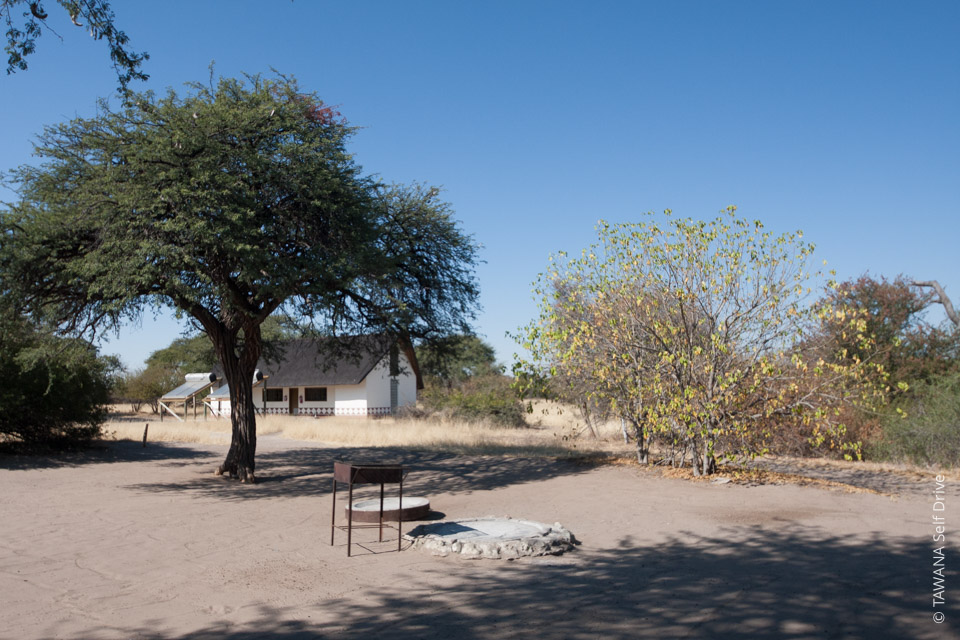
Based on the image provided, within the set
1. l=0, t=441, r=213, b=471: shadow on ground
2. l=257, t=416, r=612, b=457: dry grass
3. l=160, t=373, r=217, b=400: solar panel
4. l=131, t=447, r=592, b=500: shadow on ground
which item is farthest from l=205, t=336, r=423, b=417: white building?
l=131, t=447, r=592, b=500: shadow on ground

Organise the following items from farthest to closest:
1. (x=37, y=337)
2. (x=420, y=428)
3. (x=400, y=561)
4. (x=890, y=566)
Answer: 1. (x=420, y=428)
2. (x=37, y=337)
3. (x=400, y=561)
4. (x=890, y=566)

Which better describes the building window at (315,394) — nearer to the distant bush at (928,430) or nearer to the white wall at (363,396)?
the white wall at (363,396)

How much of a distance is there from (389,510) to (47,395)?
44.7 feet

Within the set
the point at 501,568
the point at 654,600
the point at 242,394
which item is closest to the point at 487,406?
the point at 242,394

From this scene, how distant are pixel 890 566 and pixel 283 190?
11.5 metres

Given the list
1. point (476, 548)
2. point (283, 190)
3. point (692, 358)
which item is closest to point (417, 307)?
point (283, 190)

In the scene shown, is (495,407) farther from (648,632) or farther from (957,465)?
(648,632)

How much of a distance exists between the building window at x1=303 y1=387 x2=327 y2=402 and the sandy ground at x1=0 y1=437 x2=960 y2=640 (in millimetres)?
32502

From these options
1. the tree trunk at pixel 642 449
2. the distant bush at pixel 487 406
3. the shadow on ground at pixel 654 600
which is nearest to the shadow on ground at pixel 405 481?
the tree trunk at pixel 642 449

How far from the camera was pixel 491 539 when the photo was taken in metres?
8.14

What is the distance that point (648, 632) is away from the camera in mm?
5324

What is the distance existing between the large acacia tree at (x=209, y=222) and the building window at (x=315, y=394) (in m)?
30.9

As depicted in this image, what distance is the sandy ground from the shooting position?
556 cm

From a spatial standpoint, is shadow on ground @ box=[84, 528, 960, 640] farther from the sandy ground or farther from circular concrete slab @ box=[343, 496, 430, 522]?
circular concrete slab @ box=[343, 496, 430, 522]
